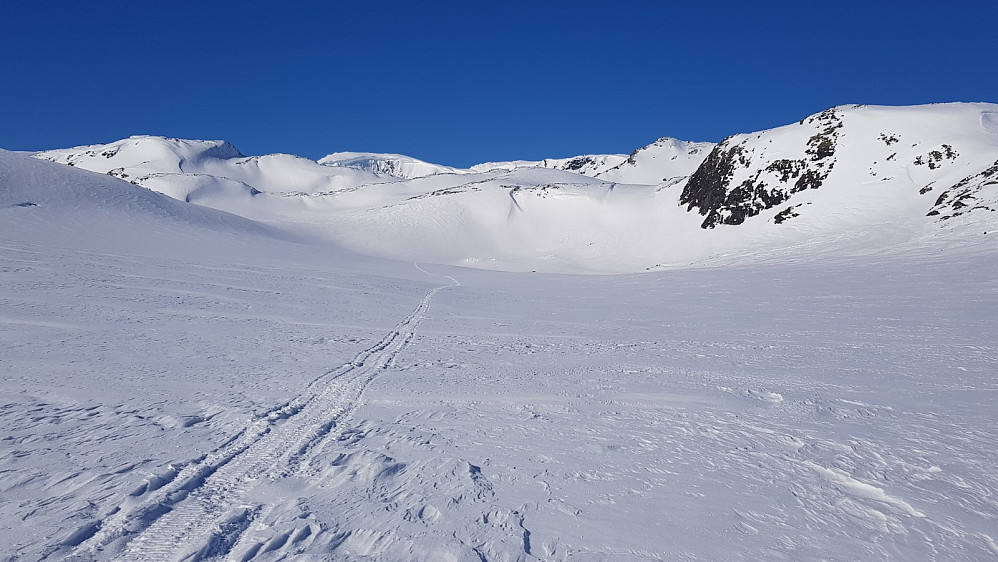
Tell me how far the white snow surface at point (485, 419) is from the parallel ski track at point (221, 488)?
23 mm

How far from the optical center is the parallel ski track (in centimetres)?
341

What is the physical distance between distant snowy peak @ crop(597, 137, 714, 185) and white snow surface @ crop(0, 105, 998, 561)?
11905 centimetres

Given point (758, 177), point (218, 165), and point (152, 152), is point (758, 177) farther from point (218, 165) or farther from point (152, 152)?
point (152, 152)

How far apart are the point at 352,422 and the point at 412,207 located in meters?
64.0

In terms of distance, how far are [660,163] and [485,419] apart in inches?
5639

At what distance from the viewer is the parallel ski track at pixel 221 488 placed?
11.2 ft

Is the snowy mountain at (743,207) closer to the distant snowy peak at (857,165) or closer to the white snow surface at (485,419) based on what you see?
the distant snowy peak at (857,165)

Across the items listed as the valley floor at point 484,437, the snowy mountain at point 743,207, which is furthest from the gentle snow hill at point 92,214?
the snowy mountain at point 743,207

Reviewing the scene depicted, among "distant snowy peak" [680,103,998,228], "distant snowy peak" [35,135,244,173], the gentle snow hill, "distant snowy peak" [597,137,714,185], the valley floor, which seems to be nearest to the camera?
the valley floor

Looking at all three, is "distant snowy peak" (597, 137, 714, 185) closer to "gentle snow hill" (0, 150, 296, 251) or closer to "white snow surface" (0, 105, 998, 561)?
"gentle snow hill" (0, 150, 296, 251)

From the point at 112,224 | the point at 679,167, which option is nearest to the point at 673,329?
the point at 112,224

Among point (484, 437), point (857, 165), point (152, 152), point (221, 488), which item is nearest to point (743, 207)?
point (857, 165)

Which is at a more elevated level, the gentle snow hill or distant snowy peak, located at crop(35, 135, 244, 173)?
distant snowy peak, located at crop(35, 135, 244, 173)

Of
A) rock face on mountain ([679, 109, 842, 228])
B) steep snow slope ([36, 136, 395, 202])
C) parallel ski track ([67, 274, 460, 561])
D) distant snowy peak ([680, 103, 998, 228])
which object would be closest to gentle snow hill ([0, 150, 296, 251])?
parallel ski track ([67, 274, 460, 561])
